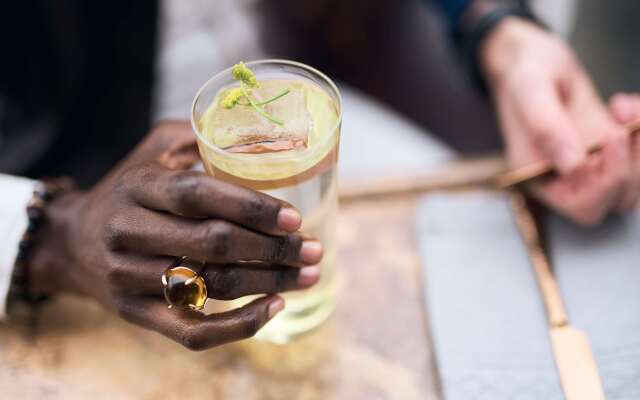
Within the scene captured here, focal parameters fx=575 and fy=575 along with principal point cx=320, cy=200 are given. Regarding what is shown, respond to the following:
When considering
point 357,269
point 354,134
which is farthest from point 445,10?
point 357,269

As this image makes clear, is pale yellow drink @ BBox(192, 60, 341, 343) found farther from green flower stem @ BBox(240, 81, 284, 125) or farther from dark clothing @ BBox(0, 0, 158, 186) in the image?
dark clothing @ BBox(0, 0, 158, 186)

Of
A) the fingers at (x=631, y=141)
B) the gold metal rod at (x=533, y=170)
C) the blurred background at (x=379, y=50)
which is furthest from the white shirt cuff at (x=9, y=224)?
the fingers at (x=631, y=141)

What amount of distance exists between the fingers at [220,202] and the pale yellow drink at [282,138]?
3 centimetres

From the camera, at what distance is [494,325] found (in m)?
0.55

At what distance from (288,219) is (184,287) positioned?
9cm

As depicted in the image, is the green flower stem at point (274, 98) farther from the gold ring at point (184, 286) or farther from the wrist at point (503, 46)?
the wrist at point (503, 46)

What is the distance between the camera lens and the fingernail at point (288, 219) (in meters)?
0.42

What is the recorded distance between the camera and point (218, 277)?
44cm

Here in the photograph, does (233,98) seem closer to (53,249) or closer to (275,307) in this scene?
(275,307)

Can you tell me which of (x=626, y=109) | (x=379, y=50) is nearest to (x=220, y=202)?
(x=626, y=109)

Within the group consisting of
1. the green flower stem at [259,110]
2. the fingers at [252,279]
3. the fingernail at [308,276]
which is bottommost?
the fingernail at [308,276]

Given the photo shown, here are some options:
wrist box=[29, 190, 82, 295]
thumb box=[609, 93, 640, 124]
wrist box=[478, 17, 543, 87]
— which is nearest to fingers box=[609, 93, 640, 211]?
thumb box=[609, 93, 640, 124]

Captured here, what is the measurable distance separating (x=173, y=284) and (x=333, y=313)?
0.21 m

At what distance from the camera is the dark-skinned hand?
41 centimetres
